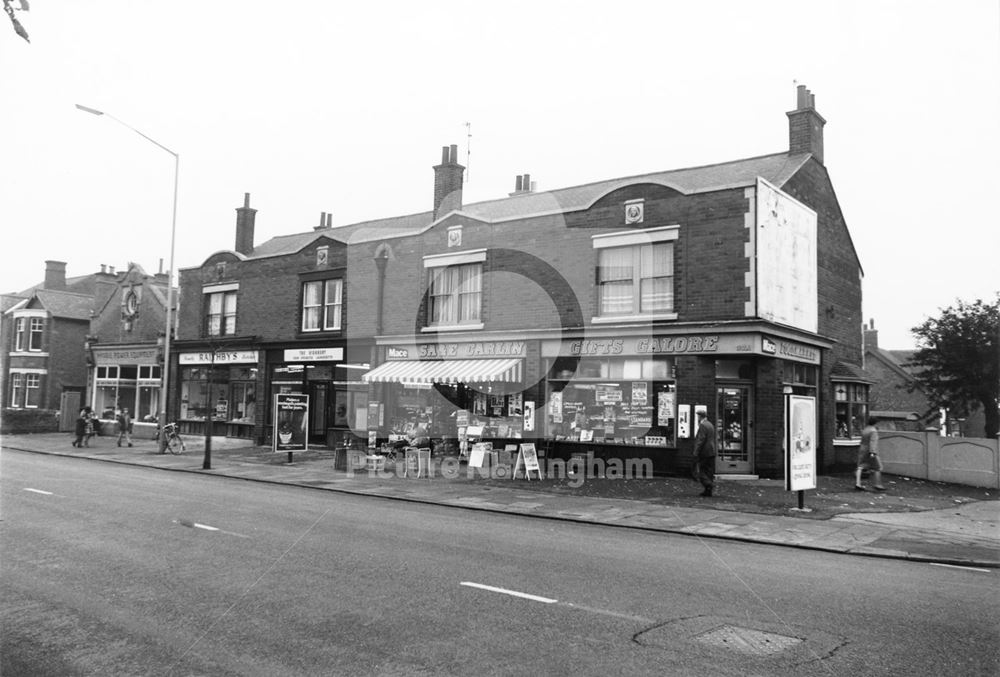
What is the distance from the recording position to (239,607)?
6926 mm

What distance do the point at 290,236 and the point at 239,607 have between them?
31.1 meters

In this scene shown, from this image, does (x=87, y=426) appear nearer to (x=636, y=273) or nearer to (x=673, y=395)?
(x=636, y=273)

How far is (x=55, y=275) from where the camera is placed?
48.4 meters

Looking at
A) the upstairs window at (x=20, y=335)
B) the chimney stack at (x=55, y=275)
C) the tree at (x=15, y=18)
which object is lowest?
the tree at (x=15, y=18)

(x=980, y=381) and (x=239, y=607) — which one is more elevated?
(x=980, y=381)

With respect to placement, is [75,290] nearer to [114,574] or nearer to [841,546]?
[114,574]

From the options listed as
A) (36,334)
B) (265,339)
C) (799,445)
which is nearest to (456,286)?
(265,339)

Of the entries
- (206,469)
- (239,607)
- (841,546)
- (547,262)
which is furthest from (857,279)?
(239,607)

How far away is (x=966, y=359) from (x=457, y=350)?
62.9 ft

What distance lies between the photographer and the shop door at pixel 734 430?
1925cm

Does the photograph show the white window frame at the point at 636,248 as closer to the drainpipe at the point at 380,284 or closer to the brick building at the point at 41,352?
the drainpipe at the point at 380,284

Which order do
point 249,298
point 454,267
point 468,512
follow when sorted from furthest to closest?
point 249,298, point 454,267, point 468,512

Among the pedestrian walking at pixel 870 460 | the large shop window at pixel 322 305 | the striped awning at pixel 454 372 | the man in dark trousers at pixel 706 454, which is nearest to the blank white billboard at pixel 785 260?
the pedestrian walking at pixel 870 460

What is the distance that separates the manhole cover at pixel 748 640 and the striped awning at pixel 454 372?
1528 cm
